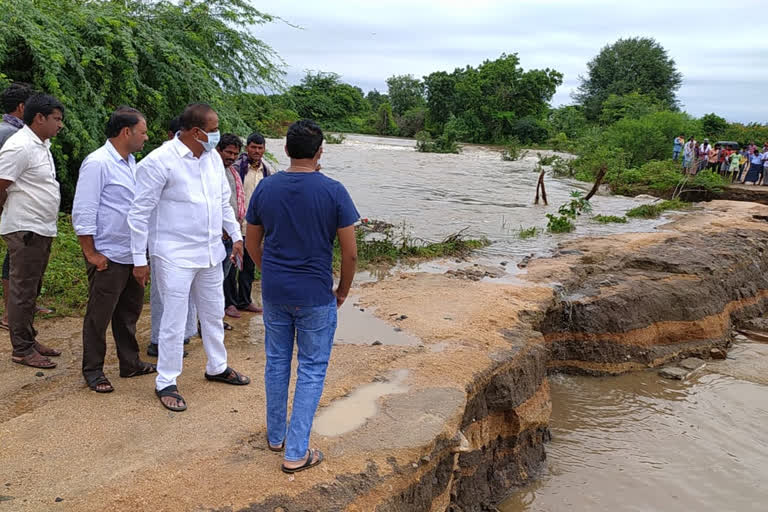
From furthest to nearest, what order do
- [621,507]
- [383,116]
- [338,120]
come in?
[383,116] < [338,120] < [621,507]

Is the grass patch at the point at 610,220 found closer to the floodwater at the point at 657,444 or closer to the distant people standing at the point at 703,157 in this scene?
the floodwater at the point at 657,444

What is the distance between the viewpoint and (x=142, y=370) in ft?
13.7

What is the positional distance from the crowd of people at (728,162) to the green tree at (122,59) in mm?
17595

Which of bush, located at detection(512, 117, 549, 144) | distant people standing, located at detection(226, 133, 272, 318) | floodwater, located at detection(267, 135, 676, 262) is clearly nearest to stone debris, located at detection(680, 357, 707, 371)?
floodwater, located at detection(267, 135, 676, 262)

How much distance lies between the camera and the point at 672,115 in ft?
83.4

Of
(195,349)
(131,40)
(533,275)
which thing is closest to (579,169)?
(533,275)

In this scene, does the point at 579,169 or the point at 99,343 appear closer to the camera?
the point at 99,343

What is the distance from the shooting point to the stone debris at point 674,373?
7270 millimetres

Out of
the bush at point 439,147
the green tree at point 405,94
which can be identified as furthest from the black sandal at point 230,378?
the green tree at point 405,94

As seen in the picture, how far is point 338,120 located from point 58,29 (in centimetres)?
4639

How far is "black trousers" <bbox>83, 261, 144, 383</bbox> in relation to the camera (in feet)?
12.4

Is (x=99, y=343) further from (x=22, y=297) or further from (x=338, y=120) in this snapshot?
(x=338, y=120)

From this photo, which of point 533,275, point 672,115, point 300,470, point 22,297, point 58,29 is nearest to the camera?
point 300,470

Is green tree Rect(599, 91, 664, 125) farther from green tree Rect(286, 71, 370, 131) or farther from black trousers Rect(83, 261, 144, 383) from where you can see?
black trousers Rect(83, 261, 144, 383)
